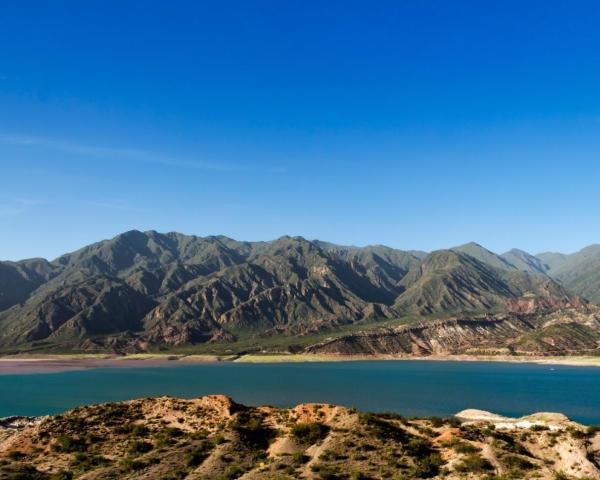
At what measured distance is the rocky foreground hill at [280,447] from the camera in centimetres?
4627

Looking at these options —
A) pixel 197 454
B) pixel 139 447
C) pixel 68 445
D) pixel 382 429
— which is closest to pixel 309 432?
pixel 382 429

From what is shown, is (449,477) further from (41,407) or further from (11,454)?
(41,407)

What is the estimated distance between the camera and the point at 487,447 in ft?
159

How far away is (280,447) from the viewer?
52.8m

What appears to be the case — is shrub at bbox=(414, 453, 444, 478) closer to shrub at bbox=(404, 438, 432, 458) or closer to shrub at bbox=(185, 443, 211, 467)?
shrub at bbox=(404, 438, 432, 458)

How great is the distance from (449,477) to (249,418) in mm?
26759

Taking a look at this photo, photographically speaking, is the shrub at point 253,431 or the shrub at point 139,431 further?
the shrub at point 139,431

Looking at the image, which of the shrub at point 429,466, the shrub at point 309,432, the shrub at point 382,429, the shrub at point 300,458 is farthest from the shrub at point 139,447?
the shrub at point 429,466

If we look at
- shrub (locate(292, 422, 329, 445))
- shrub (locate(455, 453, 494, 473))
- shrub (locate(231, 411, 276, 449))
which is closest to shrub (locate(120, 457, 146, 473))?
shrub (locate(231, 411, 276, 449))

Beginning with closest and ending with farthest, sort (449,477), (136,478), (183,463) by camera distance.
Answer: (449,477) → (136,478) → (183,463)

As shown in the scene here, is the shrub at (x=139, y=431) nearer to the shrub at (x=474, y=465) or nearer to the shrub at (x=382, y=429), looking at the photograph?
the shrub at (x=382, y=429)

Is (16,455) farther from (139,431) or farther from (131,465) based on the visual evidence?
(131,465)

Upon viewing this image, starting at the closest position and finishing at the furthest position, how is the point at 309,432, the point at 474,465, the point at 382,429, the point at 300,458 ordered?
the point at 474,465 → the point at 300,458 → the point at 309,432 → the point at 382,429

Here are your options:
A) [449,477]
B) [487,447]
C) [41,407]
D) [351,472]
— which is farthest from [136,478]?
[41,407]
